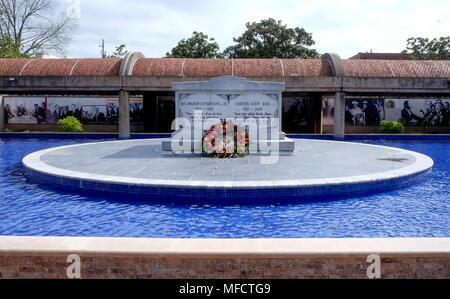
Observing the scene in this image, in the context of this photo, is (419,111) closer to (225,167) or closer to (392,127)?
(392,127)

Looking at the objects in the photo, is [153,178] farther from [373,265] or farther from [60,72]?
[60,72]

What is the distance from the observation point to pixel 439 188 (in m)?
9.28

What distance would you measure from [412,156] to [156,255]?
11.7 meters

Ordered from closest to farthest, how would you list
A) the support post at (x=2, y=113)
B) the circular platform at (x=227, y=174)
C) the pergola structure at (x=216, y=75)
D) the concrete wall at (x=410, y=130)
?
the circular platform at (x=227, y=174), the pergola structure at (x=216, y=75), the support post at (x=2, y=113), the concrete wall at (x=410, y=130)

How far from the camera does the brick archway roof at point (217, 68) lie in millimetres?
25066

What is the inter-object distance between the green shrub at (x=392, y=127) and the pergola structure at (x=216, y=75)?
2308mm

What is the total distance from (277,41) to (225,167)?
109 ft

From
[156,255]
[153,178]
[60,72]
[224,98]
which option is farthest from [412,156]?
[60,72]

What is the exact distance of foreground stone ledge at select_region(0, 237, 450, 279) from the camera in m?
3.94

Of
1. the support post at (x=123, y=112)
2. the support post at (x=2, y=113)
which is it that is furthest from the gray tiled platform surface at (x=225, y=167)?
the support post at (x=2, y=113)

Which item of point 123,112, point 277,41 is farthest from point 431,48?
point 123,112

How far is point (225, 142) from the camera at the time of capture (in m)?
12.8

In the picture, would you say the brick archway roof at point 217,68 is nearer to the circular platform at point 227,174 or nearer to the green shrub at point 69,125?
the green shrub at point 69,125

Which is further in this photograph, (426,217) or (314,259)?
(426,217)
